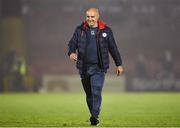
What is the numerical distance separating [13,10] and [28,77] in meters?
2.44

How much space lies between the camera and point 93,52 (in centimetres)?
1109

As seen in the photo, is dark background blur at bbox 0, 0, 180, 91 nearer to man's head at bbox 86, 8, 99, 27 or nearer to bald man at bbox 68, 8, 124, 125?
bald man at bbox 68, 8, 124, 125

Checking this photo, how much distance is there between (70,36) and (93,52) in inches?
619

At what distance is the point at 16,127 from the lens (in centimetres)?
1066

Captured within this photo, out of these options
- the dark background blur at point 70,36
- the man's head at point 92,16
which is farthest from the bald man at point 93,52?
the dark background blur at point 70,36

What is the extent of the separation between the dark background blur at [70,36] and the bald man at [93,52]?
15.2 m

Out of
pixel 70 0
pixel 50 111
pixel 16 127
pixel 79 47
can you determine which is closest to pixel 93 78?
pixel 79 47

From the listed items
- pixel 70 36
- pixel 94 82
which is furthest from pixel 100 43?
pixel 70 36

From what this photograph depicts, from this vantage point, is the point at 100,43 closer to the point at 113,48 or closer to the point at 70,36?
the point at 113,48

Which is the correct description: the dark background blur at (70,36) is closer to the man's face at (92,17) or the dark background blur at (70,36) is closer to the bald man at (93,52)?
the bald man at (93,52)

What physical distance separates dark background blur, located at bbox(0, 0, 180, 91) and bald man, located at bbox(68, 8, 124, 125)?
15.2 meters

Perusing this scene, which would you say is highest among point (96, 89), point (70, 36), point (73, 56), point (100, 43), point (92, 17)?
point (92, 17)

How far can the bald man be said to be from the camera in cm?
1102

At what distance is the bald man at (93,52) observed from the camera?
36.1 ft
